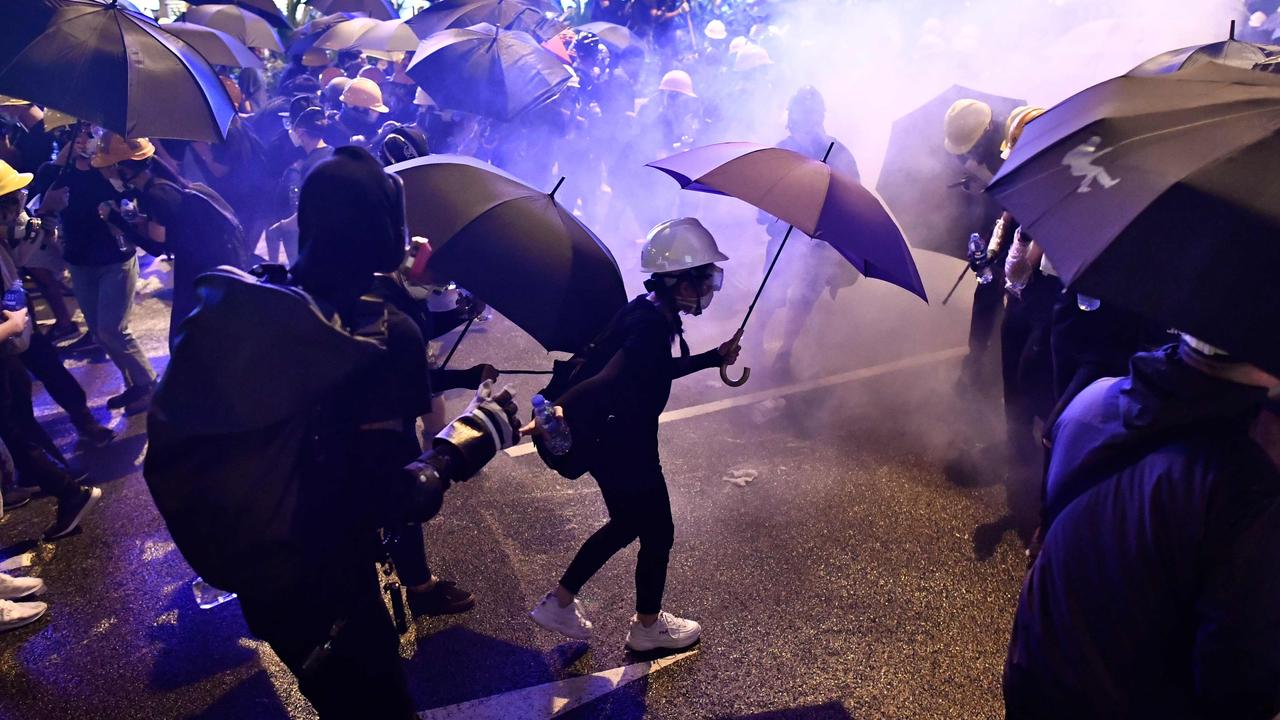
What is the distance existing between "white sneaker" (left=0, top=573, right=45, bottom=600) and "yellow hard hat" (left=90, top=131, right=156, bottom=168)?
8.66ft

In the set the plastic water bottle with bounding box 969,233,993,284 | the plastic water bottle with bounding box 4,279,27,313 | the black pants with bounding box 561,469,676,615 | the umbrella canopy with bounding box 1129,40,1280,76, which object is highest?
the umbrella canopy with bounding box 1129,40,1280,76

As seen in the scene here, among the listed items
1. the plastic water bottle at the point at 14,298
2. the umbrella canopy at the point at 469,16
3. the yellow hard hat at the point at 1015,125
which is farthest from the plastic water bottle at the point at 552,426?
the umbrella canopy at the point at 469,16

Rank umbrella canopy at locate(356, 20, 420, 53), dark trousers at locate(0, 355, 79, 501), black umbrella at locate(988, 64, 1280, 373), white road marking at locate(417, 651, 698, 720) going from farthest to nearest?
umbrella canopy at locate(356, 20, 420, 53) → dark trousers at locate(0, 355, 79, 501) → white road marking at locate(417, 651, 698, 720) → black umbrella at locate(988, 64, 1280, 373)

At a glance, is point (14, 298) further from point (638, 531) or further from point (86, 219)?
point (638, 531)

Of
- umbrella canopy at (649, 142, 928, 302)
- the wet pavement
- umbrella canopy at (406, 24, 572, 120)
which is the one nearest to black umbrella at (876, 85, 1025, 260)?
the wet pavement

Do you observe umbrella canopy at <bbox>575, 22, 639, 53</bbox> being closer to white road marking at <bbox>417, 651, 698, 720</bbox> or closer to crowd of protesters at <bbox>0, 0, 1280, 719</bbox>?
crowd of protesters at <bbox>0, 0, 1280, 719</bbox>

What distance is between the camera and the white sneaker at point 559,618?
3.34 meters

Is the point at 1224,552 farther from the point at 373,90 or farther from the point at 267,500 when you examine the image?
the point at 373,90

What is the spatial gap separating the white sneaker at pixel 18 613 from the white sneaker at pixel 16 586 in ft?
0.14

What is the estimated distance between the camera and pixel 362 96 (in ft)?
23.9

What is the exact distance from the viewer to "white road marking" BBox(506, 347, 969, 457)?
5.62m

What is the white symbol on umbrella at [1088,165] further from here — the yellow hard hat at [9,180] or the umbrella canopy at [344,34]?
the umbrella canopy at [344,34]

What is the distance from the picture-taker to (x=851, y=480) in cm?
477

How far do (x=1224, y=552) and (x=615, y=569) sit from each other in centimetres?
284
